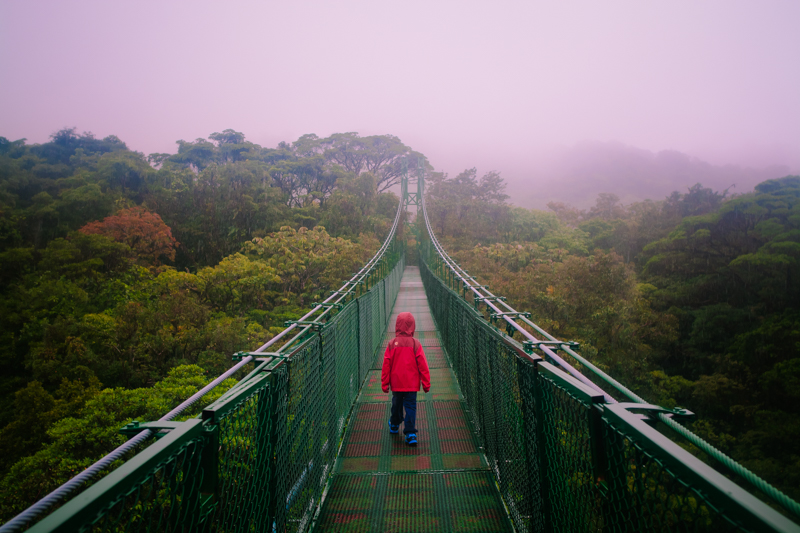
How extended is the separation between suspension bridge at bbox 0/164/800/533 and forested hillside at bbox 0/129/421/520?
173 inches

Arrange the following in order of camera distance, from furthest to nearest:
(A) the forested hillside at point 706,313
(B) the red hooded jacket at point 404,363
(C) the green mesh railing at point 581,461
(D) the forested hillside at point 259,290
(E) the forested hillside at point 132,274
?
(A) the forested hillside at point 706,313 < (D) the forested hillside at point 259,290 < (E) the forested hillside at point 132,274 < (B) the red hooded jacket at point 404,363 < (C) the green mesh railing at point 581,461

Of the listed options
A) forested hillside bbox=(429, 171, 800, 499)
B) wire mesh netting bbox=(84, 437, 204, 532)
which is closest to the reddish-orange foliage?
forested hillside bbox=(429, 171, 800, 499)

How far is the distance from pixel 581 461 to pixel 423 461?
147 cm

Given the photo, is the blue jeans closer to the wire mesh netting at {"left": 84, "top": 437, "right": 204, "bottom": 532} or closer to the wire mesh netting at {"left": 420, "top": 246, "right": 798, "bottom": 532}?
the wire mesh netting at {"left": 420, "top": 246, "right": 798, "bottom": 532}

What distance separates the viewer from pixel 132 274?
46.4ft

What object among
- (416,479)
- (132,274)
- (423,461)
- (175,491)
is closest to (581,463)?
(175,491)

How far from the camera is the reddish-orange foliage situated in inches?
656

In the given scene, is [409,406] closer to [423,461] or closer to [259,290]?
[423,461]

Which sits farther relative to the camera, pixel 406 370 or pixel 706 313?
pixel 706 313

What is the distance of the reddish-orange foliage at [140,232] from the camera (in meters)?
16.7

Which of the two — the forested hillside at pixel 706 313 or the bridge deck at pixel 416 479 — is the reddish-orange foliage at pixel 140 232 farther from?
the bridge deck at pixel 416 479

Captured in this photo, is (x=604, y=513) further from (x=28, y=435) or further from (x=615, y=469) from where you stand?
(x=28, y=435)

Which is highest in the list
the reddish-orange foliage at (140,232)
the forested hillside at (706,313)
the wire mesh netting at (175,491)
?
the reddish-orange foliage at (140,232)

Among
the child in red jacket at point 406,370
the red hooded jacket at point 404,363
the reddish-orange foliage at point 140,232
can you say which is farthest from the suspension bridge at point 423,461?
the reddish-orange foliage at point 140,232
